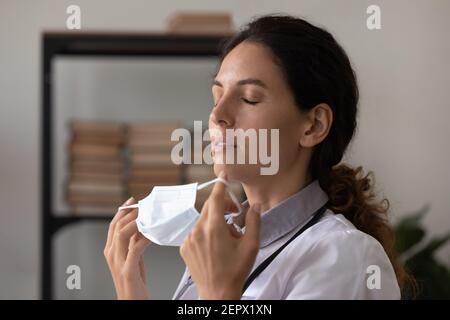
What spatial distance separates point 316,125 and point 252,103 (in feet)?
0.38

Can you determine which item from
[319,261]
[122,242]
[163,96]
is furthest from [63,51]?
[319,261]

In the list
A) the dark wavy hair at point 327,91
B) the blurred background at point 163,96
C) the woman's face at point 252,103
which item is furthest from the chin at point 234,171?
the blurred background at point 163,96

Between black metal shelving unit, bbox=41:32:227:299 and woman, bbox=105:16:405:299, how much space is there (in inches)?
51.4

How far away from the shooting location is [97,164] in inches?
98.7

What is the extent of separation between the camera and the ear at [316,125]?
1.11 meters

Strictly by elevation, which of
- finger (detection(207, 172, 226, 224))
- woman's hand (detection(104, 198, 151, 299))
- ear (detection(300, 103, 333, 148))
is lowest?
woman's hand (detection(104, 198, 151, 299))

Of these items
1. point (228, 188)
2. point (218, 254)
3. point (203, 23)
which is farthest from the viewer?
point (203, 23)

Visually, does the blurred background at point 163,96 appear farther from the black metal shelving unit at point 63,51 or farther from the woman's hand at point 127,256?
the woman's hand at point 127,256

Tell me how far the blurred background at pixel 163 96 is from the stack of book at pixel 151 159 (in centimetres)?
15

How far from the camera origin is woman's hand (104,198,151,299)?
1.06 m

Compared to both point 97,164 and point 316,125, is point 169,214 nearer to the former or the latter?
point 316,125

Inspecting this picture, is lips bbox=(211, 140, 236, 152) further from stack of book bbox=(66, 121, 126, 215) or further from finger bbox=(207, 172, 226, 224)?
stack of book bbox=(66, 121, 126, 215)

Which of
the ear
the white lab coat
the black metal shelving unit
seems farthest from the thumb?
the black metal shelving unit
